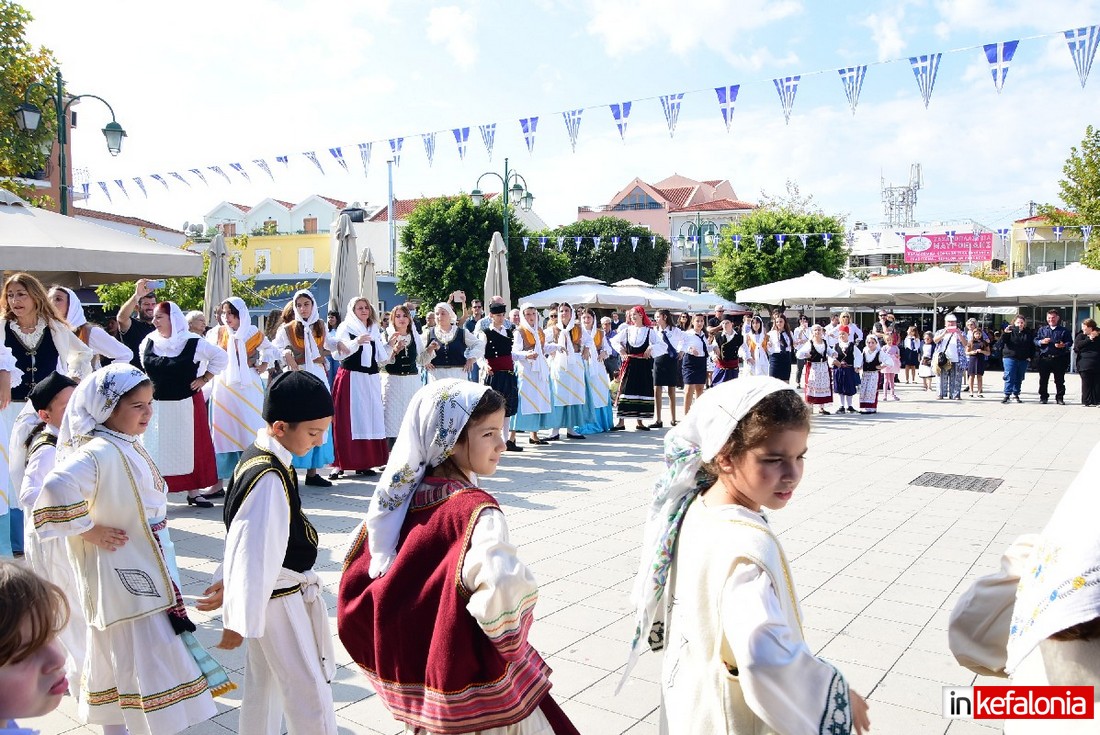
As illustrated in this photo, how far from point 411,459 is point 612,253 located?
151 feet

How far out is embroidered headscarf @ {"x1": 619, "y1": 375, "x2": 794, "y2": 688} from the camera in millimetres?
2012

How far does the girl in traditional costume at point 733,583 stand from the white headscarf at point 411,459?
0.61 meters

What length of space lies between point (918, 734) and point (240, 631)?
271cm

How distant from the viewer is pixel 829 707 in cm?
168

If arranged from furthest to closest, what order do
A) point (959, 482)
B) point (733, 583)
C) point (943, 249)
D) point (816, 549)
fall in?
1. point (943, 249)
2. point (959, 482)
3. point (816, 549)
4. point (733, 583)

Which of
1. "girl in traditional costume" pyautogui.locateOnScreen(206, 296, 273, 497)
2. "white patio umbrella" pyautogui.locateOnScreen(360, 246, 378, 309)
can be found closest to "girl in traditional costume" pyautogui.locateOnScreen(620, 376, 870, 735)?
"girl in traditional costume" pyautogui.locateOnScreen(206, 296, 273, 497)

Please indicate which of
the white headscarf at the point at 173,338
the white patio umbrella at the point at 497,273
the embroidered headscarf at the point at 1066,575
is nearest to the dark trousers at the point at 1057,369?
the white patio umbrella at the point at 497,273

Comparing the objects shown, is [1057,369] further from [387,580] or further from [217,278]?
[387,580]

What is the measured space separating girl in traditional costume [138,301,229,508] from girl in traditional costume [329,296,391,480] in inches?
62.1

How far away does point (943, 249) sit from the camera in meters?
55.6

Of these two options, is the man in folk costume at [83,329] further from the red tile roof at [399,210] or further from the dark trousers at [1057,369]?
the red tile roof at [399,210]

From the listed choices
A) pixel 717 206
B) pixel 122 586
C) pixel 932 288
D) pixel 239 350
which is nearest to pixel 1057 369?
pixel 932 288

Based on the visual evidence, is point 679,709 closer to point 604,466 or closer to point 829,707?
point 829,707

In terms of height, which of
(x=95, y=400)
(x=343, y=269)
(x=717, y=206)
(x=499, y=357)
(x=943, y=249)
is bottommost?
(x=95, y=400)
